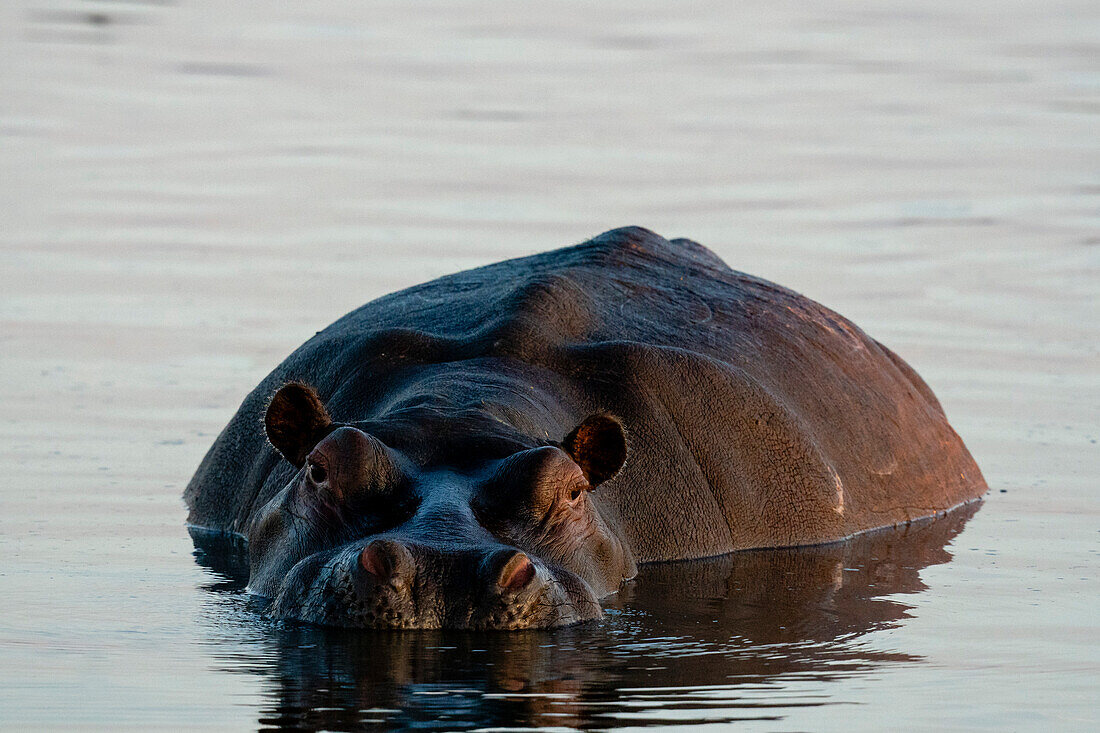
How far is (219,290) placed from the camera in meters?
16.9

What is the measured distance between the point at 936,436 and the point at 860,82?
18.3 metres

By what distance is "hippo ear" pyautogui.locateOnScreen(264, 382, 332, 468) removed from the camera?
867cm

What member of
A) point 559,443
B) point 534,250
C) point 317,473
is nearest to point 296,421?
point 317,473

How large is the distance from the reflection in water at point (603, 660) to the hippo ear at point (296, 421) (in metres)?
0.64

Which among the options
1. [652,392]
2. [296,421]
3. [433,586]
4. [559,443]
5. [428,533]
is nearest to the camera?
[433,586]

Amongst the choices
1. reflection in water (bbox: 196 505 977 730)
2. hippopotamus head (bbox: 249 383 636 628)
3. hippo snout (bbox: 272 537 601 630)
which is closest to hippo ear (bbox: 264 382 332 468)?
hippopotamus head (bbox: 249 383 636 628)

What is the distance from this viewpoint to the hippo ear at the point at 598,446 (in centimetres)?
880

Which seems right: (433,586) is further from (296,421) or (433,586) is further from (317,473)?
(296,421)

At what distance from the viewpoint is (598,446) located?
888 centimetres

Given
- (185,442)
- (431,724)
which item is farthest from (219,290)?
(431,724)

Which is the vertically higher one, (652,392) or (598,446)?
(652,392)

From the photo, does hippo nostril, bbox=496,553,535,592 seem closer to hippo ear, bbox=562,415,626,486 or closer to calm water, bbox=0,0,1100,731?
calm water, bbox=0,0,1100,731

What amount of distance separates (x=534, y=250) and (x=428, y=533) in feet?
33.7

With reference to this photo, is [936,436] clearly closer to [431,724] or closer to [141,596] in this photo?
[141,596]
